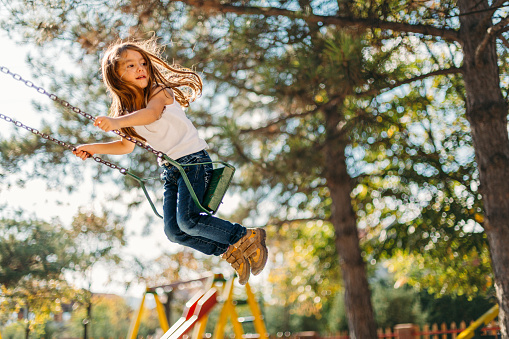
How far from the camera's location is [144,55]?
8.90 ft

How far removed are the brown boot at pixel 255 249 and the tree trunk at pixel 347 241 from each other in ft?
12.3

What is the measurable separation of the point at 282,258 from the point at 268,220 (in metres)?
5.00

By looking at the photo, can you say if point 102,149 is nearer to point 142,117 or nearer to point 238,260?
point 142,117

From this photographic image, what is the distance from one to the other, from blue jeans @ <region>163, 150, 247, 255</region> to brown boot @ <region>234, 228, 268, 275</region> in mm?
59

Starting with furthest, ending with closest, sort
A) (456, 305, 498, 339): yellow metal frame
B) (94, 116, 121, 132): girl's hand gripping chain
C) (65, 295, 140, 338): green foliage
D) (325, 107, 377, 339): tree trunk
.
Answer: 1. (65, 295, 140, 338): green foliage
2. (325, 107, 377, 339): tree trunk
3. (456, 305, 498, 339): yellow metal frame
4. (94, 116, 121, 132): girl's hand gripping chain

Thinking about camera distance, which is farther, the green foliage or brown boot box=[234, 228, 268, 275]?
the green foliage

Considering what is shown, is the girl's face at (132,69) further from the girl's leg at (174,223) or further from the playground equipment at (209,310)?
the playground equipment at (209,310)

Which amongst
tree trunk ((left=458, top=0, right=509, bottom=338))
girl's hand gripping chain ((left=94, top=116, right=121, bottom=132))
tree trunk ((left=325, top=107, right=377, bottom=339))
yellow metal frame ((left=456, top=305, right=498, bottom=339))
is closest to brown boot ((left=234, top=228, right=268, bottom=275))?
girl's hand gripping chain ((left=94, top=116, right=121, bottom=132))

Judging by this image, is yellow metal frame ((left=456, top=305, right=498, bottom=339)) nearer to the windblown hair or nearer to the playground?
the playground

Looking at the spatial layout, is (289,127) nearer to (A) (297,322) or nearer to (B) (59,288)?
(B) (59,288)

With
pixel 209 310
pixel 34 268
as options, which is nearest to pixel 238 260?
pixel 209 310

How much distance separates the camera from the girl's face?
105 inches

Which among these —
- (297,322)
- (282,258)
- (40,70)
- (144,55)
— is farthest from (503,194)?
(297,322)

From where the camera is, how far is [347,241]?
7.27m
